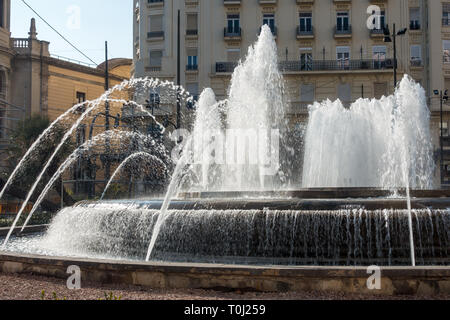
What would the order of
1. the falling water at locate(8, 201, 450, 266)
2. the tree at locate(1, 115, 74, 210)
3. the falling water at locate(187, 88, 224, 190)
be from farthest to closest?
the tree at locate(1, 115, 74, 210), the falling water at locate(187, 88, 224, 190), the falling water at locate(8, 201, 450, 266)

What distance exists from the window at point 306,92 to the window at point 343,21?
4.52 m

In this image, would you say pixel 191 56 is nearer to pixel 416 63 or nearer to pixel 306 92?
pixel 306 92

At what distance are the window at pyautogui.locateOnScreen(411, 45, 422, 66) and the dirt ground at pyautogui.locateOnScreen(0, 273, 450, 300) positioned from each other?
34139 millimetres

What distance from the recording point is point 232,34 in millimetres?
39094

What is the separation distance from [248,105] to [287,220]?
13.4 metres

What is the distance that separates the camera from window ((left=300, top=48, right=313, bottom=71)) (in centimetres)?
3800

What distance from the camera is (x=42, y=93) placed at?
138 feet

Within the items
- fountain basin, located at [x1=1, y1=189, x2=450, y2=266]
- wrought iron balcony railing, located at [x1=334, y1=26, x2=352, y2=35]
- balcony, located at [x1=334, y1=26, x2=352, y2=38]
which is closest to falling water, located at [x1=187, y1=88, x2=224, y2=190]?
fountain basin, located at [x1=1, y1=189, x2=450, y2=266]

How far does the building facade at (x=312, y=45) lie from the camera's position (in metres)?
37.3

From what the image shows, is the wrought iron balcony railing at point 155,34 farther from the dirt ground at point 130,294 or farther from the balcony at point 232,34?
the dirt ground at point 130,294

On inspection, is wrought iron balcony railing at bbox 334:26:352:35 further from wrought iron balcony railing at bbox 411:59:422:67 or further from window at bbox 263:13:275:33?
wrought iron balcony railing at bbox 411:59:422:67

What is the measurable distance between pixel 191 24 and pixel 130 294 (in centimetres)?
3552
